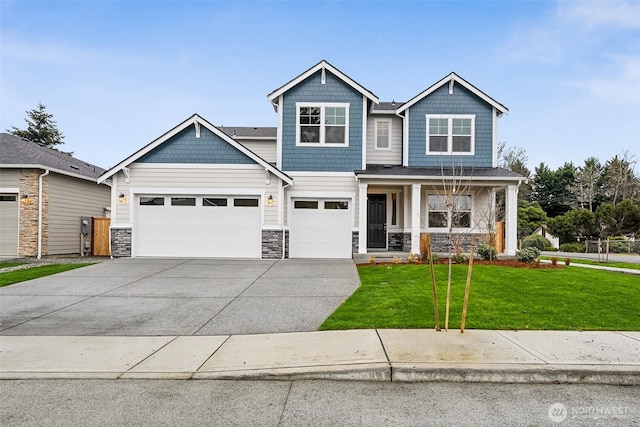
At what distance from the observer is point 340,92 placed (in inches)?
614

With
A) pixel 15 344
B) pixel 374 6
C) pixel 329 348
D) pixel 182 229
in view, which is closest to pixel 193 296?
pixel 15 344

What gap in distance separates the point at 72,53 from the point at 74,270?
43.5 feet

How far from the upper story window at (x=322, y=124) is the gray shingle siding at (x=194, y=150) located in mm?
2606

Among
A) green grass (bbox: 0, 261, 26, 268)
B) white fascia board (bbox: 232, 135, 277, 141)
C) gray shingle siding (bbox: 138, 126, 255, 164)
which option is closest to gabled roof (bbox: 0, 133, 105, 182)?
green grass (bbox: 0, 261, 26, 268)

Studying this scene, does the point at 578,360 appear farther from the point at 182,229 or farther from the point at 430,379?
the point at 182,229

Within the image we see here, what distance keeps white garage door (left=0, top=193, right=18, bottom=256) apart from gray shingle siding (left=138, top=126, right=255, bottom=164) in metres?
5.55

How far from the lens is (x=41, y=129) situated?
1791 inches

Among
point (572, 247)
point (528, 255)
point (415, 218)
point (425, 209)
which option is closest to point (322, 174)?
point (415, 218)

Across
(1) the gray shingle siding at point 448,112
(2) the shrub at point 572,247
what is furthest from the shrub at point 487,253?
(2) the shrub at point 572,247

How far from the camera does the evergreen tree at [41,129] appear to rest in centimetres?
4509

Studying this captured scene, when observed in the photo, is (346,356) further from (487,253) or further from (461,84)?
(461,84)

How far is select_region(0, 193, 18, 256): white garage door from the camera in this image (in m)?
15.5

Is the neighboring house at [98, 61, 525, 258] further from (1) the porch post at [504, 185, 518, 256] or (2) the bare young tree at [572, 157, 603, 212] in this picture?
(2) the bare young tree at [572, 157, 603, 212]

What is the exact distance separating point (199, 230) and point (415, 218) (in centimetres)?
804
